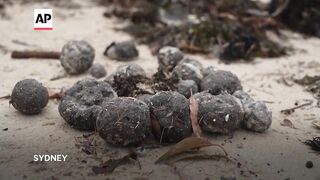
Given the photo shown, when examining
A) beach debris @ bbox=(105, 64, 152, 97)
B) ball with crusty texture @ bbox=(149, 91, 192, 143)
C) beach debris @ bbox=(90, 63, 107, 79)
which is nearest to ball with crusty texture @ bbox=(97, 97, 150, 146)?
ball with crusty texture @ bbox=(149, 91, 192, 143)

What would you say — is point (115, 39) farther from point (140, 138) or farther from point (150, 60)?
point (140, 138)

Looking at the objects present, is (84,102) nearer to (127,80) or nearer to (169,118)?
(127,80)

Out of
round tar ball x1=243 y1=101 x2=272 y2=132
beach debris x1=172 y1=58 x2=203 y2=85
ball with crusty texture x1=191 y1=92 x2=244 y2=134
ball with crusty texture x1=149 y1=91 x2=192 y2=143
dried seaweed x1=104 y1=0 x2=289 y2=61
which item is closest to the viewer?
ball with crusty texture x1=149 y1=91 x2=192 y2=143

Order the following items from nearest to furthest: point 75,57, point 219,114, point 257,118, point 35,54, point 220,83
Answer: point 219,114 < point 257,118 < point 220,83 < point 75,57 < point 35,54

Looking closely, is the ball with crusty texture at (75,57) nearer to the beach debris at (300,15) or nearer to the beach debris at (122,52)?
the beach debris at (122,52)

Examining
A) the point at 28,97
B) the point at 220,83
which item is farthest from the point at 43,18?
the point at 220,83

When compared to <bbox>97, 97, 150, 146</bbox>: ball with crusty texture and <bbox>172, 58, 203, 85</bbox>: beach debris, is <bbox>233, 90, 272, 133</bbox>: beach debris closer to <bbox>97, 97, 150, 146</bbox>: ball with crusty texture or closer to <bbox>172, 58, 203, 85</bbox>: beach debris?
<bbox>172, 58, 203, 85</bbox>: beach debris

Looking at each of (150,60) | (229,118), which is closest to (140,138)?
(229,118)
